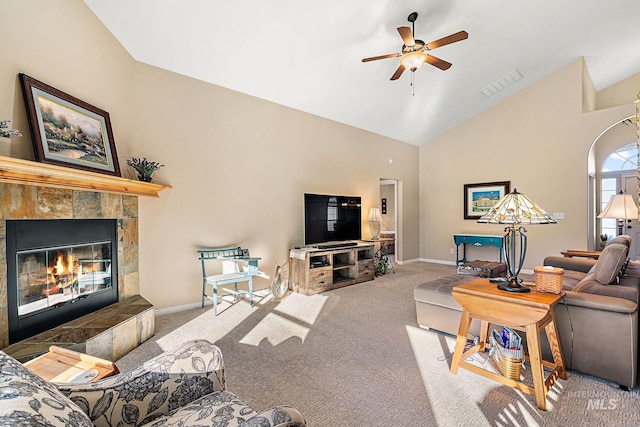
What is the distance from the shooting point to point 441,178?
6828mm

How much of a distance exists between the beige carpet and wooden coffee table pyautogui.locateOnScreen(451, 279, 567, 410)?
0.07 m

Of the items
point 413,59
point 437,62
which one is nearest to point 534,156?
point 437,62

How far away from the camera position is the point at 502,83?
5238 millimetres

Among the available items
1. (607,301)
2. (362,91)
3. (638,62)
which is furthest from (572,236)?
(362,91)

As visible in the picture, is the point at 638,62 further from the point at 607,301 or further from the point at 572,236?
the point at 607,301

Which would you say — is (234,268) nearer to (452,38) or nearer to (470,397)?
(470,397)

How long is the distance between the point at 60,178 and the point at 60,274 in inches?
35.1

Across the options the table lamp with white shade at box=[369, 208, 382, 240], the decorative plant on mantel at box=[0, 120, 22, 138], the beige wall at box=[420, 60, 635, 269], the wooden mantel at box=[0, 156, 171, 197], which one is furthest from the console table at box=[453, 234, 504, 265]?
the decorative plant on mantel at box=[0, 120, 22, 138]

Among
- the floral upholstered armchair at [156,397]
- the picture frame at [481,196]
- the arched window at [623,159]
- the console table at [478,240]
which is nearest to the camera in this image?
the floral upholstered armchair at [156,397]

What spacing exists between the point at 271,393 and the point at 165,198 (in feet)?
8.31

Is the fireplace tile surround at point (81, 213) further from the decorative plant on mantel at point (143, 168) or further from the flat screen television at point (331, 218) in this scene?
the flat screen television at point (331, 218)

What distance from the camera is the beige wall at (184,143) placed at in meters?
2.29

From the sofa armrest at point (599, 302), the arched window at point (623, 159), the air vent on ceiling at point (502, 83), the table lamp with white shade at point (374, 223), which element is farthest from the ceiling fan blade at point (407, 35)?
the arched window at point (623, 159)

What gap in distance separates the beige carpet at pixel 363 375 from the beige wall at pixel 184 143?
0.97 meters
